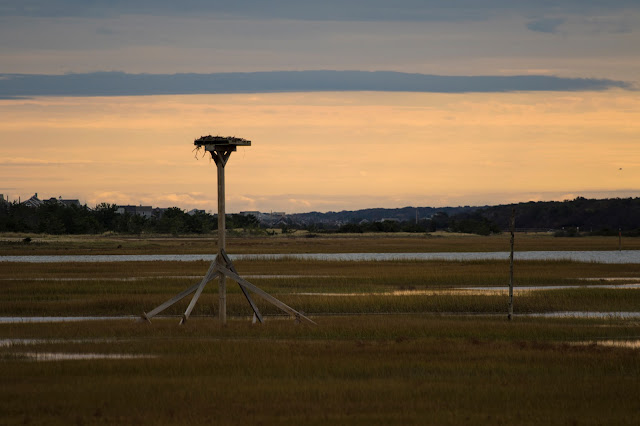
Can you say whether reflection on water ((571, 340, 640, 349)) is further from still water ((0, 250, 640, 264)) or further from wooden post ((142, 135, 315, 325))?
still water ((0, 250, 640, 264))

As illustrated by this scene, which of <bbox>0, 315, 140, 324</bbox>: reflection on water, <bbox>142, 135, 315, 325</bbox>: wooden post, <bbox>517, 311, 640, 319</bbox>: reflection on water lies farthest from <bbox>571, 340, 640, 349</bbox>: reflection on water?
<bbox>0, 315, 140, 324</bbox>: reflection on water

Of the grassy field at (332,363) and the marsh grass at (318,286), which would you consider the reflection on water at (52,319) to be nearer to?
the grassy field at (332,363)

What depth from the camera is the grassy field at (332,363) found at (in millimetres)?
15500

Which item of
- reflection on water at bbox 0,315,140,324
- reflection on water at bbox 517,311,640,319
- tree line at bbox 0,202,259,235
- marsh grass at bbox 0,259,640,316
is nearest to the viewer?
reflection on water at bbox 0,315,140,324

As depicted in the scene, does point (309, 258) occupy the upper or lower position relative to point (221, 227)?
lower

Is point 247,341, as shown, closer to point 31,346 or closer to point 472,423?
point 31,346

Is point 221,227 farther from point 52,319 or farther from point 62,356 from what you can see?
point 52,319

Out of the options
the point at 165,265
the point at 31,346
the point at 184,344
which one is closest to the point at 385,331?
the point at 184,344

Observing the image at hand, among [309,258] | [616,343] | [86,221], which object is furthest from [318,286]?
[86,221]

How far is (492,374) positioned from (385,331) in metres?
7.12

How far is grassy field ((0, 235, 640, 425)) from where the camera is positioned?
15500 millimetres

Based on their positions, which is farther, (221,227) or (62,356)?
(221,227)

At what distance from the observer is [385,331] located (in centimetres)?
2622

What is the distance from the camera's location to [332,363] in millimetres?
20484
